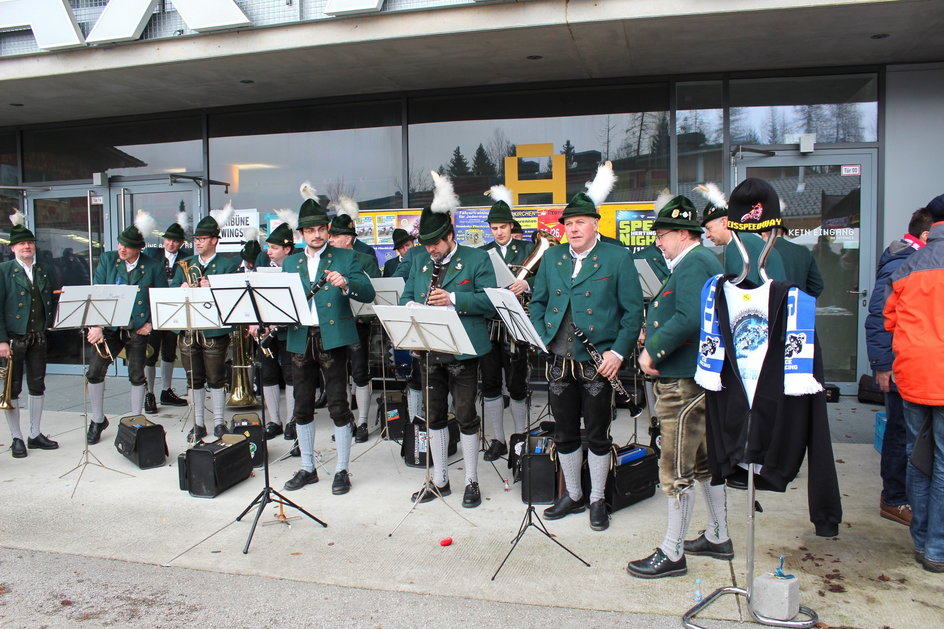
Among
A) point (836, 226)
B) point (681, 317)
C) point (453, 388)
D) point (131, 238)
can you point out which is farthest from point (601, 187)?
point (131, 238)

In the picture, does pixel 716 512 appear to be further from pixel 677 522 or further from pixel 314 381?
pixel 314 381

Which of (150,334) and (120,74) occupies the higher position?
(120,74)

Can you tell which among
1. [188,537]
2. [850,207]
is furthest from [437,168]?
[188,537]

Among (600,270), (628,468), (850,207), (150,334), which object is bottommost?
(628,468)

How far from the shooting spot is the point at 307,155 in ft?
32.0

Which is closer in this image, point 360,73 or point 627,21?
point 627,21

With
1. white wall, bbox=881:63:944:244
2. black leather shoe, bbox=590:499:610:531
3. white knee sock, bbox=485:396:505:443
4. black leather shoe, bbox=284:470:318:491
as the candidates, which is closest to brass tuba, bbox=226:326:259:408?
black leather shoe, bbox=284:470:318:491

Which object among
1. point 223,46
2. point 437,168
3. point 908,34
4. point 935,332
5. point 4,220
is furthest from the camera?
point 4,220

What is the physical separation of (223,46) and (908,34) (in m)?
7.15

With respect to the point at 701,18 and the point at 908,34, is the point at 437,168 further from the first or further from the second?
the point at 908,34

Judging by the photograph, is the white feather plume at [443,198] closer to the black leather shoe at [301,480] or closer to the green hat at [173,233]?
the black leather shoe at [301,480]

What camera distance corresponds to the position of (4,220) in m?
11.1

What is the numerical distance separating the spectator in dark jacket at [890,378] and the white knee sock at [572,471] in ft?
6.72

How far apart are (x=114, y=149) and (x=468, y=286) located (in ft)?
26.6
